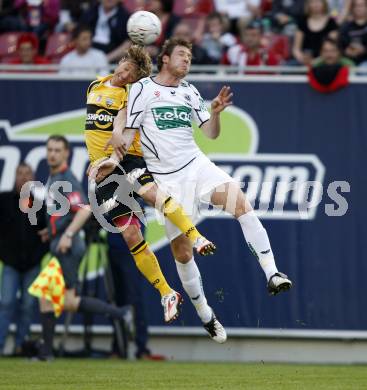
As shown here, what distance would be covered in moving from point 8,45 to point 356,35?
553 cm

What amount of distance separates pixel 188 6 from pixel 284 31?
6.12 feet

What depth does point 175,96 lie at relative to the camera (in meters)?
12.3

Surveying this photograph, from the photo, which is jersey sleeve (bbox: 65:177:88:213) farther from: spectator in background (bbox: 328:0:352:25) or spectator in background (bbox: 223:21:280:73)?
spectator in background (bbox: 328:0:352:25)

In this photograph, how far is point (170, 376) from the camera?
1240 centimetres

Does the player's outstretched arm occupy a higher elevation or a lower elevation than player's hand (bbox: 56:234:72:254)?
higher

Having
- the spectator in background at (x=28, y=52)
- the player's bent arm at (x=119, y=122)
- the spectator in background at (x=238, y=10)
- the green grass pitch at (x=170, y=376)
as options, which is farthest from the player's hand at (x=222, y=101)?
the spectator in background at (x=238, y=10)

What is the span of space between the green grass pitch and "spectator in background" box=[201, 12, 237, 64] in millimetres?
4919

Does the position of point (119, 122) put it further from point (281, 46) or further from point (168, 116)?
point (281, 46)

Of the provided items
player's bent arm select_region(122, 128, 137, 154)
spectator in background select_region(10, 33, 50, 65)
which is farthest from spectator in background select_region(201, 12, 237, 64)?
player's bent arm select_region(122, 128, 137, 154)

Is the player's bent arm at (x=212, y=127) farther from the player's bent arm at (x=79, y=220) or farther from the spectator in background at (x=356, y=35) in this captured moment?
the spectator in background at (x=356, y=35)

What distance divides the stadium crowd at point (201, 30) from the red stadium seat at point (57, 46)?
15mm

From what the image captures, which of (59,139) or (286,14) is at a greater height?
(286,14)

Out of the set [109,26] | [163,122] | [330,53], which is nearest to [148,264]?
[163,122]

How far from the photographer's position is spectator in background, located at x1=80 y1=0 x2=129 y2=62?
57.8ft
